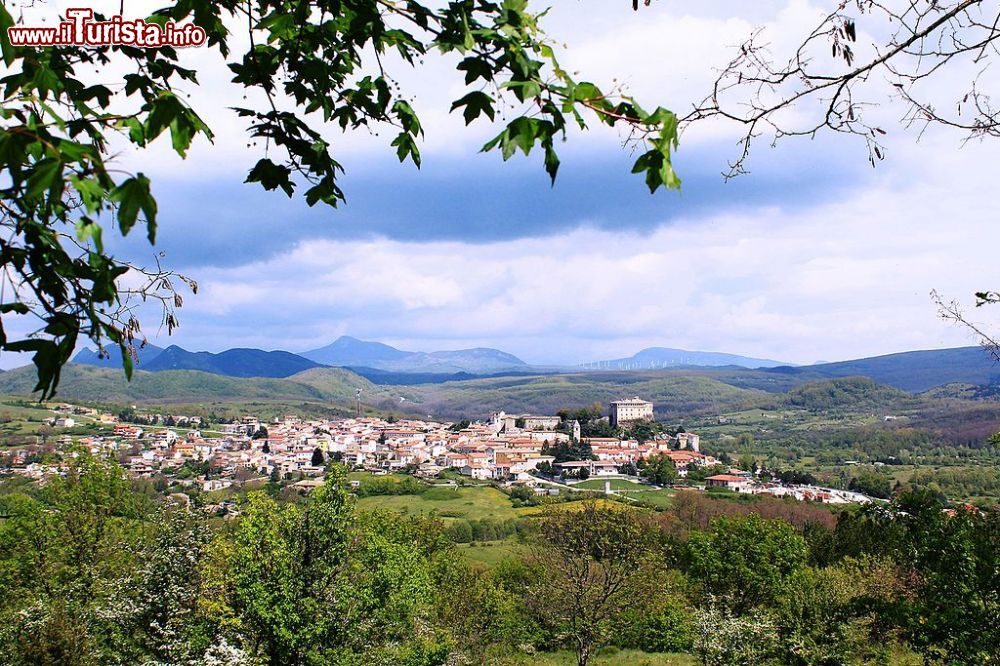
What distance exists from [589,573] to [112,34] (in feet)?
69.4

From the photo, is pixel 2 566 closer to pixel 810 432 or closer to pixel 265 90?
pixel 265 90

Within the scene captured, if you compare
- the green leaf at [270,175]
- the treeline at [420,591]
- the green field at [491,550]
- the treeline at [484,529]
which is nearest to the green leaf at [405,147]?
the green leaf at [270,175]

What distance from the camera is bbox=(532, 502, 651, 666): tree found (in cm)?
2028

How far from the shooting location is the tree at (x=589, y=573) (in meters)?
20.3

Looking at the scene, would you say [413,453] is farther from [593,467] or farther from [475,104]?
[475,104]

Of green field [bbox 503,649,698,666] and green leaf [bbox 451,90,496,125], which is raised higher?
green leaf [bbox 451,90,496,125]

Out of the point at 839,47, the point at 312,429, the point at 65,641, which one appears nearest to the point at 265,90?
the point at 839,47

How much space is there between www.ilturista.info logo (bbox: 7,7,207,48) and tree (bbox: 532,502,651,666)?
1961cm

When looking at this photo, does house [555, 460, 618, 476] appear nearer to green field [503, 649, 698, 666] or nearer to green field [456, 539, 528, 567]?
green field [456, 539, 528, 567]

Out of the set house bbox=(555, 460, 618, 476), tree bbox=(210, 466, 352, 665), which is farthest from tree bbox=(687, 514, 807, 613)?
house bbox=(555, 460, 618, 476)

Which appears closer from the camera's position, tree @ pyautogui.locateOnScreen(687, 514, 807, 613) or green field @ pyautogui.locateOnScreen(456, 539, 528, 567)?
tree @ pyautogui.locateOnScreen(687, 514, 807, 613)

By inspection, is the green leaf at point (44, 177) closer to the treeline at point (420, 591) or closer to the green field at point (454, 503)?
the treeline at point (420, 591)

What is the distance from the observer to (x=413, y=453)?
105m

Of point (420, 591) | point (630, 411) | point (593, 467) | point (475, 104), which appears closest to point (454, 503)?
point (593, 467)
